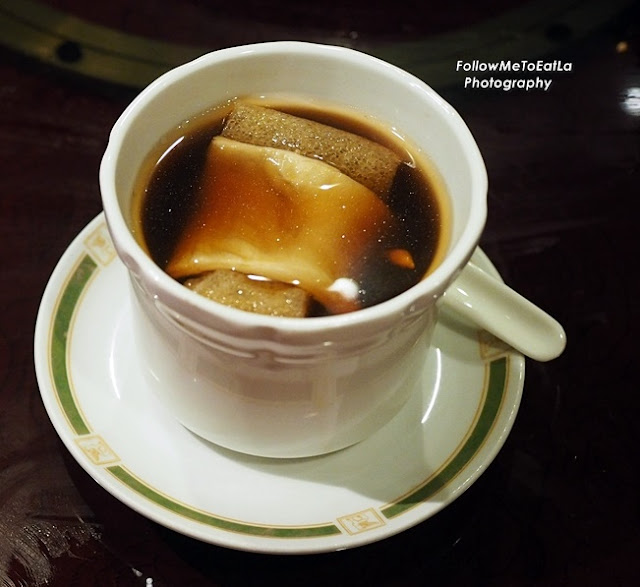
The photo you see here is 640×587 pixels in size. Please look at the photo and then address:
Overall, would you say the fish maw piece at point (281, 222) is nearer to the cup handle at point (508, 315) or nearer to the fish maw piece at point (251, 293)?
the fish maw piece at point (251, 293)

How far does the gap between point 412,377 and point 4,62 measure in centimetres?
123

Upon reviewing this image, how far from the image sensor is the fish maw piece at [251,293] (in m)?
0.94

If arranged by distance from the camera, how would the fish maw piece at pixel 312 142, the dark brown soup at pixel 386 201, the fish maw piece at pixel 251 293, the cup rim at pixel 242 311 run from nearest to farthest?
the cup rim at pixel 242 311
the fish maw piece at pixel 251 293
the dark brown soup at pixel 386 201
the fish maw piece at pixel 312 142

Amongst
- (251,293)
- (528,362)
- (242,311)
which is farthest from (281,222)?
(528,362)

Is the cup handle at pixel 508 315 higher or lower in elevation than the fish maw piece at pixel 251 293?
lower

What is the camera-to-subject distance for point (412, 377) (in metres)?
1.08

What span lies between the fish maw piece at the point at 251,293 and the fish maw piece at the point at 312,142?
0.25 meters

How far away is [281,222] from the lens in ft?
3.49

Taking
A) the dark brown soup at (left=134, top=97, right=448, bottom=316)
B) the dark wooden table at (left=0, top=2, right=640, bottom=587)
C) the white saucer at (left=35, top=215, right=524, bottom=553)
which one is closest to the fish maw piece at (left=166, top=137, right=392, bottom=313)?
the dark brown soup at (left=134, top=97, right=448, bottom=316)

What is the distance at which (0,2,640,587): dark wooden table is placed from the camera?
108 centimetres

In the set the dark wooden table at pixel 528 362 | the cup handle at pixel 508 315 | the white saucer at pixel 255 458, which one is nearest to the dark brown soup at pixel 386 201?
the cup handle at pixel 508 315

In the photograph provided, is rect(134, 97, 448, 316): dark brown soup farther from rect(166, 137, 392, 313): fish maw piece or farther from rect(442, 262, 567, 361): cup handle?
rect(442, 262, 567, 361): cup handle

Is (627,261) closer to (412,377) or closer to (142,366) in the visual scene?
(412,377)

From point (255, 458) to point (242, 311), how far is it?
0.32 meters
